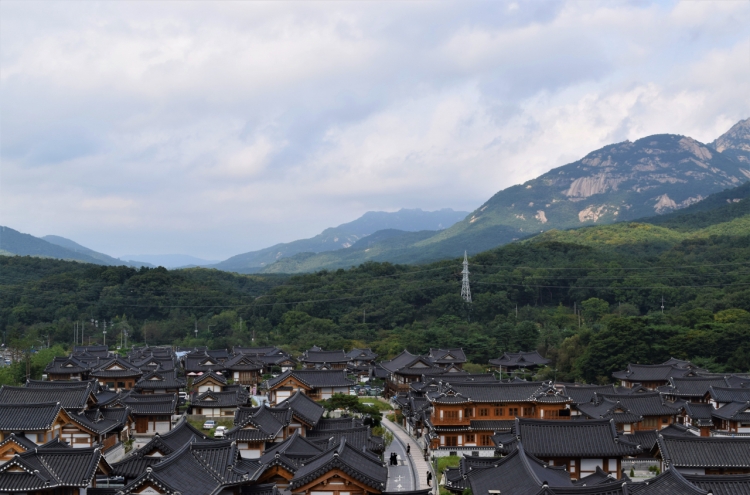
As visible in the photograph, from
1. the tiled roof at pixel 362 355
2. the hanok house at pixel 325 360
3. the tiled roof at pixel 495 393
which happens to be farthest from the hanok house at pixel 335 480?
the tiled roof at pixel 362 355

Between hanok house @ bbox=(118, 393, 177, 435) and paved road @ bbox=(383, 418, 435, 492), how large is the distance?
10.9 meters

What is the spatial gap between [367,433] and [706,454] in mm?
12277

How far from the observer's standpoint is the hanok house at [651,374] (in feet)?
159

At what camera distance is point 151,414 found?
1368 inches

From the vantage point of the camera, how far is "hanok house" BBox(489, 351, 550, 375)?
60500 millimetres

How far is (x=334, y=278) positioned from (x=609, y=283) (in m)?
37.1

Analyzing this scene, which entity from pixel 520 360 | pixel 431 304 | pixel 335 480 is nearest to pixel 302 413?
pixel 335 480

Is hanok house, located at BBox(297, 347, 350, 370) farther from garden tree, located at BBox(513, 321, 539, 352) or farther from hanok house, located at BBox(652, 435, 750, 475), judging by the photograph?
hanok house, located at BBox(652, 435, 750, 475)

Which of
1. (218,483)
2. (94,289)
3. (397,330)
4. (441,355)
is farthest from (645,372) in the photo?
(94,289)

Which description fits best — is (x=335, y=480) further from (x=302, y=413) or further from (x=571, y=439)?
(x=302, y=413)

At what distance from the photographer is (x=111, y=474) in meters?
19.6

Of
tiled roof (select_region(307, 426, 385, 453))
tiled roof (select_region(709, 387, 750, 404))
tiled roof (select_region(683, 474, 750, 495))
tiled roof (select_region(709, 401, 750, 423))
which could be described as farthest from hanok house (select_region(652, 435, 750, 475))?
tiled roof (select_region(709, 387, 750, 404))

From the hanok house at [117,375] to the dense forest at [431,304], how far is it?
60.8 feet

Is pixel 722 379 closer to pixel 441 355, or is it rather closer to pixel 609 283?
pixel 441 355
